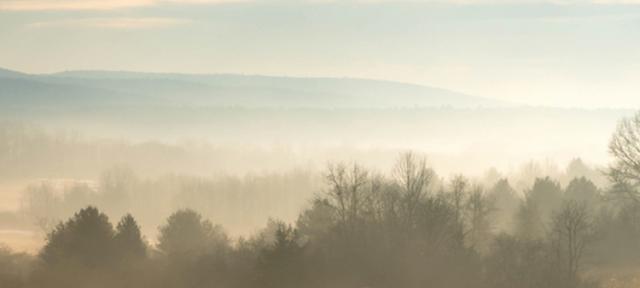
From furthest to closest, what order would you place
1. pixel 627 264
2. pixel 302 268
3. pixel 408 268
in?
pixel 627 264 → pixel 408 268 → pixel 302 268

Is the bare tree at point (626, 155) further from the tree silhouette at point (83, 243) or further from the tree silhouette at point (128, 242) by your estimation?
the tree silhouette at point (83, 243)

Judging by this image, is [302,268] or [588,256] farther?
[588,256]

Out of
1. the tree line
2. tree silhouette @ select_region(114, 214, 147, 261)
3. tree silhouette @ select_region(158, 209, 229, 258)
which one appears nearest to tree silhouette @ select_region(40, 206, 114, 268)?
the tree line

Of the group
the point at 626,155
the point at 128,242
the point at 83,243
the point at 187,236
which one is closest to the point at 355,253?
the point at 128,242

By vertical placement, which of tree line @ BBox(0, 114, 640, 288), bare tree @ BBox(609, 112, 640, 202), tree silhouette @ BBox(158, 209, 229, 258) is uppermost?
bare tree @ BBox(609, 112, 640, 202)

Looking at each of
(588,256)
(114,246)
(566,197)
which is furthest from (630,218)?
(114,246)

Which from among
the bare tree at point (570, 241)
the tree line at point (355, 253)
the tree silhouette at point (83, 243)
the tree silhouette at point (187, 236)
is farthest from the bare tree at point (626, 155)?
the tree silhouette at point (83, 243)

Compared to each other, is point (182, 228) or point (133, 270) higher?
point (182, 228)

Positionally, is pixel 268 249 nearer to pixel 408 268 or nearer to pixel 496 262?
pixel 408 268

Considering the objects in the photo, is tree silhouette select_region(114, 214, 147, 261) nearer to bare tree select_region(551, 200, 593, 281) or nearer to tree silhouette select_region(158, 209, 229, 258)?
tree silhouette select_region(158, 209, 229, 258)

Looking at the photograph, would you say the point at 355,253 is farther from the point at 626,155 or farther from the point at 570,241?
the point at 626,155

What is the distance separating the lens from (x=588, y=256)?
8912cm

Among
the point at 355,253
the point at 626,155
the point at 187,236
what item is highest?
the point at 626,155

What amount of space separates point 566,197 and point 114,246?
51659 millimetres
